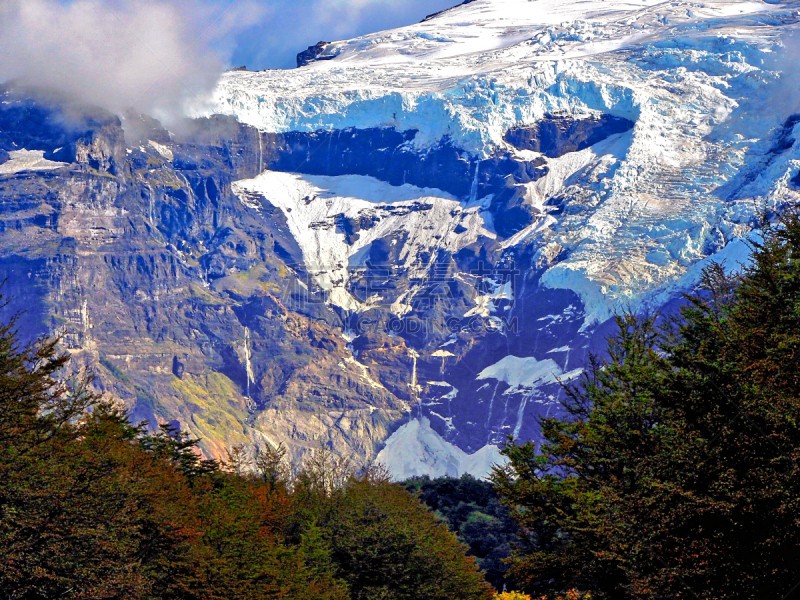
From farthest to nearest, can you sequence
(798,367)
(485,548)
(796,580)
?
(485,548) → (798,367) → (796,580)

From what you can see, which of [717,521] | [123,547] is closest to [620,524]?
Result: [717,521]

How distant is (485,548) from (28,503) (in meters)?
79.4

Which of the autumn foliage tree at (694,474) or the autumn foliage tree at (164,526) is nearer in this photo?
the autumn foliage tree at (694,474)

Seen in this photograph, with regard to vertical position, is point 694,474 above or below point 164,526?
below

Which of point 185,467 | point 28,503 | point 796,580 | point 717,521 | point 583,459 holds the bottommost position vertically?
point 796,580

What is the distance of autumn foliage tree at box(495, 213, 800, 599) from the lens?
3378 cm

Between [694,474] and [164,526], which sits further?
[164,526]

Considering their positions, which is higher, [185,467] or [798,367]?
[185,467]

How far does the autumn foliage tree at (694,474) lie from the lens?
111ft

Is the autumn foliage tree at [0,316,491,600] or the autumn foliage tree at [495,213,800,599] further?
the autumn foliage tree at [0,316,491,600]

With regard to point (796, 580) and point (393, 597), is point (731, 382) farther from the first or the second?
point (393, 597)

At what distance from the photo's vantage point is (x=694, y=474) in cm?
3662

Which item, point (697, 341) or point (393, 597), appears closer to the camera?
point (697, 341)

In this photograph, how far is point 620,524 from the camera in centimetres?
4038
